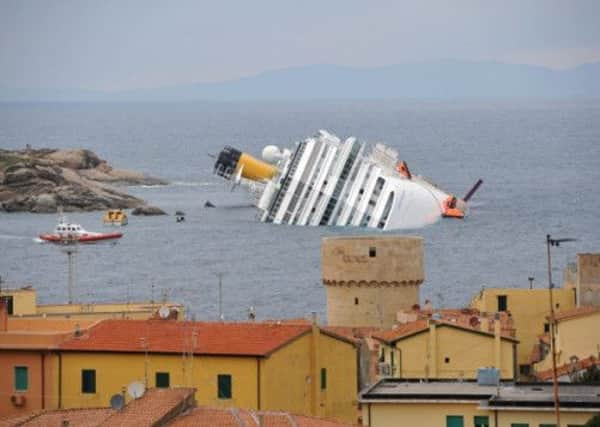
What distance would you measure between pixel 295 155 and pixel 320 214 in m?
4.28

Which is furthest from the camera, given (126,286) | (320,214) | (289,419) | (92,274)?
(320,214)

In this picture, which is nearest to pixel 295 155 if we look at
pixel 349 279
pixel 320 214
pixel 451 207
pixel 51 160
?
pixel 320 214

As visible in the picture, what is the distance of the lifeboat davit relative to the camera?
10750 cm

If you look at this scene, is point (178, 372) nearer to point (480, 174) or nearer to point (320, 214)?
point (320, 214)

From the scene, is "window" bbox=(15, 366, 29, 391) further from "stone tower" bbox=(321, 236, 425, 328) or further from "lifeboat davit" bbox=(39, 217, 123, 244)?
"lifeboat davit" bbox=(39, 217, 123, 244)

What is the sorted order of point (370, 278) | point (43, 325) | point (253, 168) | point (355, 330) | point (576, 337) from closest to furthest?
point (43, 325) < point (576, 337) < point (355, 330) < point (370, 278) < point (253, 168)

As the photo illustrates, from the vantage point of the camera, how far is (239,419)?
23672mm

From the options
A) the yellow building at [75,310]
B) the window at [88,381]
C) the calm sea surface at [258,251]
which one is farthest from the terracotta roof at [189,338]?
the calm sea surface at [258,251]

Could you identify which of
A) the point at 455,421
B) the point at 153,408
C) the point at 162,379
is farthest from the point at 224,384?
the point at 153,408

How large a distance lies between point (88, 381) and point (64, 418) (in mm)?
6210

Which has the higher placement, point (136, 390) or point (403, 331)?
point (403, 331)

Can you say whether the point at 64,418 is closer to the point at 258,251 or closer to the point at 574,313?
the point at 574,313

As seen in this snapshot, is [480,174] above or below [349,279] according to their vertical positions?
above

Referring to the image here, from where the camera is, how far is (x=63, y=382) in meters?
30.7
